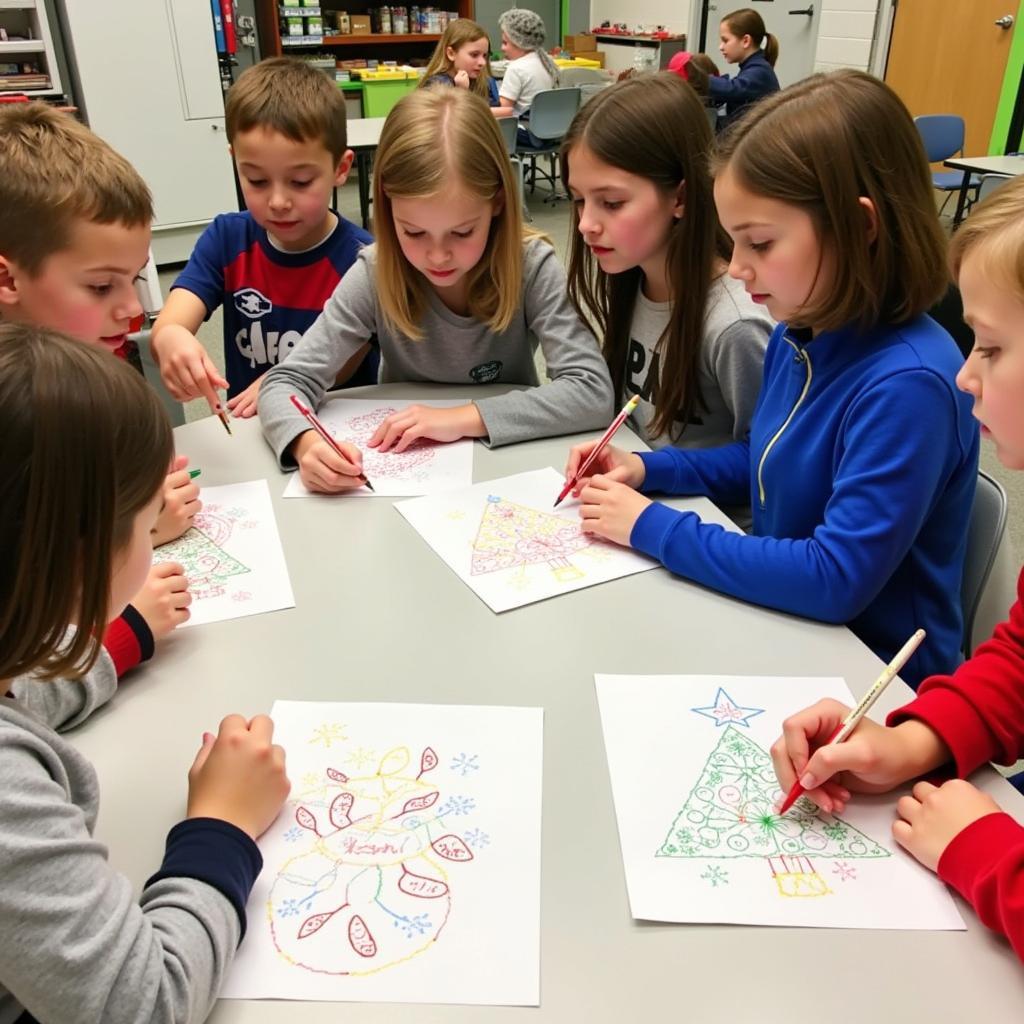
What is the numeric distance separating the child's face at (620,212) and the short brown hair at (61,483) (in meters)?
0.98

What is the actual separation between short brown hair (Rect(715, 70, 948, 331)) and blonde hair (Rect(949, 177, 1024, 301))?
0.18m

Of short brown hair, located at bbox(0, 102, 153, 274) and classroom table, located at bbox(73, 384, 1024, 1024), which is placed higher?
short brown hair, located at bbox(0, 102, 153, 274)

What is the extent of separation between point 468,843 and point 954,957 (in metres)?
0.34

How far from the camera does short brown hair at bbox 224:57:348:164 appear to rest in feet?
5.48

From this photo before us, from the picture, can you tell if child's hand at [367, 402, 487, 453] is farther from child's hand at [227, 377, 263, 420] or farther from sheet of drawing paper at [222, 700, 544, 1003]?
sheet of drawing paper at [222, 700, 544, 1003]

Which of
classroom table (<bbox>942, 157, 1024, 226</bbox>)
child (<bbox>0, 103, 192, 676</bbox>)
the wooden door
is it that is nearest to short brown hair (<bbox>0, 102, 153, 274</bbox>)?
child (<bbox>0, 103, 192, 676</bbox>)

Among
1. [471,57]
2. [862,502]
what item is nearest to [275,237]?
[862,502]

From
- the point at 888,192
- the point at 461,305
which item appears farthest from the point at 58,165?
the point at 888,192

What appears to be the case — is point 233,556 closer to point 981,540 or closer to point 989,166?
point 981,540

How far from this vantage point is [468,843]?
0.68 metres

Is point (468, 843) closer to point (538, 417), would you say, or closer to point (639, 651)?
point (639, 651)

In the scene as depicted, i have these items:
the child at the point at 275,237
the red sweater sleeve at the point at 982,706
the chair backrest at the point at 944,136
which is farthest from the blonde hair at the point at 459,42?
the red sweater sleeve at the point at 982,706

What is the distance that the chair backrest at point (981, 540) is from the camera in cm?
105

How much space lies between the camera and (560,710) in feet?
2.65
